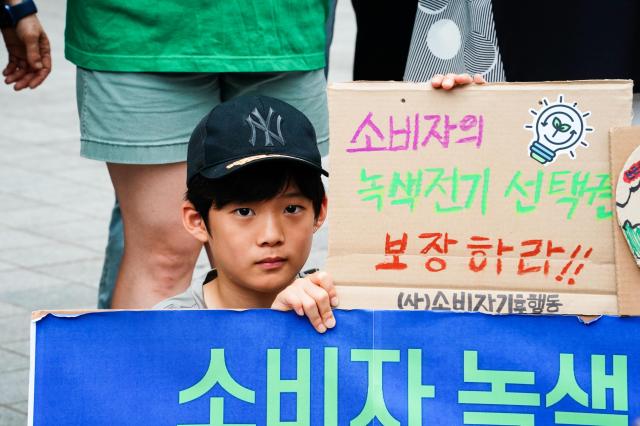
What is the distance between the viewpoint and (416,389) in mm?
2270

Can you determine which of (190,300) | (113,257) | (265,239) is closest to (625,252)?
(265,239)

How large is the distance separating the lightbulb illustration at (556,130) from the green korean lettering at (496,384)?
1.20 feet

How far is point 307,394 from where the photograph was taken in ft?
7.46

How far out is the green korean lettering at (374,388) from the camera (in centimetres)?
227

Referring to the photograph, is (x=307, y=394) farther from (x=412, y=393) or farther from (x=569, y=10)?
(x=569, y=10)

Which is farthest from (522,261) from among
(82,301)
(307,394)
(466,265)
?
(82,301)

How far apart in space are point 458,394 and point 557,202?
1.22 ft

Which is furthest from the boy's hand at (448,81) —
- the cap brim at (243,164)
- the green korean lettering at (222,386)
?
the green korean lettering at (222,386)

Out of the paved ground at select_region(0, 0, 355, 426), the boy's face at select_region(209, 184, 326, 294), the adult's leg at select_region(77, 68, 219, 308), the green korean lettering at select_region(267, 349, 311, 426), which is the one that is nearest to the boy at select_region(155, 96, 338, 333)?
the boy's face at select_region(209, 184, 326, 294)

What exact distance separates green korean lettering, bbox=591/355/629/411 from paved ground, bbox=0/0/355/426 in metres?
2.21

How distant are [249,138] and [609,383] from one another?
849 millimetres

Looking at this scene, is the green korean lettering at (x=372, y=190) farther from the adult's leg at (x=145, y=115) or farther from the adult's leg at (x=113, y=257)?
the adult's leg at (x=113, y=257)

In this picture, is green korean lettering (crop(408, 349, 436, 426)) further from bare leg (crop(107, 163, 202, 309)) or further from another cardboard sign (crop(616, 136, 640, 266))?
bare leg (crop(107, 163, 202, 309))

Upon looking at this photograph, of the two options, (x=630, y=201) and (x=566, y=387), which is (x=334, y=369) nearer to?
(x=566, y=387)
